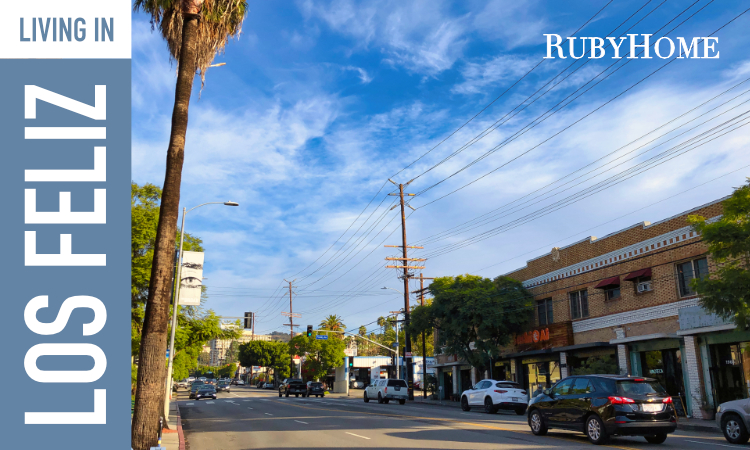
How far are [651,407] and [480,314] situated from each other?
2397 centimetres

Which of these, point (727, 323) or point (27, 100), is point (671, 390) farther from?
point (27, 100)

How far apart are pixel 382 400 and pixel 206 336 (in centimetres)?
1337

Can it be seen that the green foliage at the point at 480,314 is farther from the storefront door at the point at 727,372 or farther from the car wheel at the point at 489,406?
the storefront door at the point at 727,372

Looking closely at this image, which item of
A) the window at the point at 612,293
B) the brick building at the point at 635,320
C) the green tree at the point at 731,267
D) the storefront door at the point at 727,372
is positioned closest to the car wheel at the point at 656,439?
the green tree at the point at 731,267

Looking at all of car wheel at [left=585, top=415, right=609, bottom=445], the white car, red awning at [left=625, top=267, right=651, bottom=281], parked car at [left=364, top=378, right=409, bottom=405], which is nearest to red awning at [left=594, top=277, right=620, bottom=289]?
red awning at [left=625, top=267, right=651, bottom=281]

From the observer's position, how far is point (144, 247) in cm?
2897

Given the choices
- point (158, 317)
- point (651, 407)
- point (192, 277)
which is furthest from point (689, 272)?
point (158, 317)

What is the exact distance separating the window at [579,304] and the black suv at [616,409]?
18.5m

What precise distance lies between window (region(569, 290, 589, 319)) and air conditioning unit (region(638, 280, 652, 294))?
14.7ft

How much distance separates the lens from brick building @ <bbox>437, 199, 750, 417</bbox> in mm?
24625

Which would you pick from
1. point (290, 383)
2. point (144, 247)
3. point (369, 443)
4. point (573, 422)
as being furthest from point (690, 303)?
point (290, 383)

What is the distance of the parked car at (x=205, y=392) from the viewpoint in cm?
5322

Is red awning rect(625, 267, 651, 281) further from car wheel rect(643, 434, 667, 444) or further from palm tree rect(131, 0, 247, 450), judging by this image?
palm tree rect(131, 0, 247, 450)

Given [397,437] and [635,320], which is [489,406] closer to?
[635,320]
